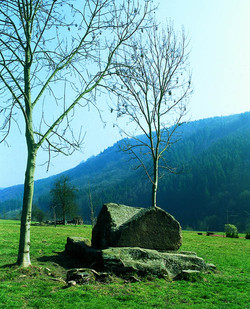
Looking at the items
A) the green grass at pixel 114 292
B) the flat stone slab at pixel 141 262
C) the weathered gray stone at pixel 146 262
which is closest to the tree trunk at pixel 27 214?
the green grass at pixel 114 292

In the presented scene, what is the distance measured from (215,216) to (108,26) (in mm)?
153254

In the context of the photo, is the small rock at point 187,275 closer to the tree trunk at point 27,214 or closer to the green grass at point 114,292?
the green grass at point 114,292

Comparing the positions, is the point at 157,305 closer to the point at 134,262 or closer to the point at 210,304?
the point at 210,304

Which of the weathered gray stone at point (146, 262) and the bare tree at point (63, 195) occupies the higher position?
the bare tree at point (63, 195)

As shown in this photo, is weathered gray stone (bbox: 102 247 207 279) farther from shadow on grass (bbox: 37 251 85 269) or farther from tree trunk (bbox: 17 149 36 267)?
tree trunk (bbox: 17 149 36 267)

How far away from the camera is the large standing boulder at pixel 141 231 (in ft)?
37.6

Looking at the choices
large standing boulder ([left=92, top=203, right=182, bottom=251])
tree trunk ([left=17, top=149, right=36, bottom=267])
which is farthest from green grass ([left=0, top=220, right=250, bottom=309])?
large standing boulder ([left=92, top=203, right=182, bottom=251])

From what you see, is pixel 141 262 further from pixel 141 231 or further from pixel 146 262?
pixel 141 231

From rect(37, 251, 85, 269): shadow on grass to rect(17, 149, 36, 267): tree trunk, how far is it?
58.8 inches

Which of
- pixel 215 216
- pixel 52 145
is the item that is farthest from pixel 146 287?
pixel 215 216

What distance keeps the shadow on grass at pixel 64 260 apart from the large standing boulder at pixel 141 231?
45.6 inches

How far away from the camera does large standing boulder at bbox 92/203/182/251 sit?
11.5 m

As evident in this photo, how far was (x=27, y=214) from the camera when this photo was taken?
32.7 ft

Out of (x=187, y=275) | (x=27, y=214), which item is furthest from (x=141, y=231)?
(x=27, y=214)
